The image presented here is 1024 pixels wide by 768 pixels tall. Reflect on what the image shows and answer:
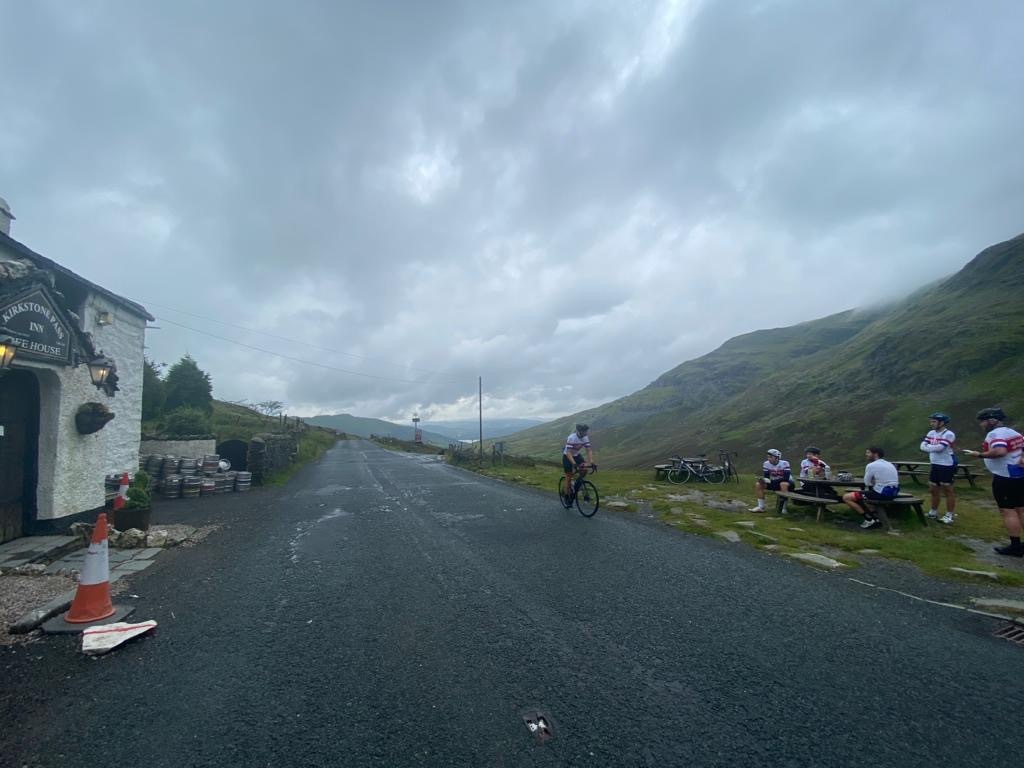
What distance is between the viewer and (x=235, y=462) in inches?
736

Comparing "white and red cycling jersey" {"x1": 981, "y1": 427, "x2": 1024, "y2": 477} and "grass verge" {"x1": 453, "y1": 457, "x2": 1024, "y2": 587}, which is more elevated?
"white and red cycling jersey" {"x1": 981, "y1": 427, "x2": 1024, "y2": 477}

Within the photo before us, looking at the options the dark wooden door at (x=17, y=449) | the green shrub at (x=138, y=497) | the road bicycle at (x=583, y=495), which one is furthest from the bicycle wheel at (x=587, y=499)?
the dark wooden door at (x=17, y=449)

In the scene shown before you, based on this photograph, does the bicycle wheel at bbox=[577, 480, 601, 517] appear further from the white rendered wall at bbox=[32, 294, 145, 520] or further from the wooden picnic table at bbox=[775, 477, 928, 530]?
the white rendered wall at bbox=[32, 294, 145, 520]

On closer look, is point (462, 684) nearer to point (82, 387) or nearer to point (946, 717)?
point (946, 717)

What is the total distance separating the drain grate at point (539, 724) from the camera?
2.88 meters

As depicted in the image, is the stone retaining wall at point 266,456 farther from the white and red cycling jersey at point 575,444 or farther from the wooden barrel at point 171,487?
the white and red cycling jersey at point 575,444

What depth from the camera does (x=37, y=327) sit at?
7152mm

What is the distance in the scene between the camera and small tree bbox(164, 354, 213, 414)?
29.6 meters

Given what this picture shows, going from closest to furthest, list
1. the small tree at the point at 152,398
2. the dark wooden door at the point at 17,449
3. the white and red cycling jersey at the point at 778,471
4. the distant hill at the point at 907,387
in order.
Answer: the dark wooden door at the point at 17,449
the white and red cycling jersey at the point at 778,471
the small tree at the point at 152,398
the distant hill at the point at 907,387

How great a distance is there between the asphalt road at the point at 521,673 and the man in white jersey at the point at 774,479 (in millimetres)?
5298

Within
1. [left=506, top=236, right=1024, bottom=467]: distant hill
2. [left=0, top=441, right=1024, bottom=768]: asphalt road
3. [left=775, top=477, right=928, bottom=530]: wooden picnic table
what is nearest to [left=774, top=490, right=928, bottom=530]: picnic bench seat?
[left=775, top=477, right=928, bottom=530]: wooden picnic table

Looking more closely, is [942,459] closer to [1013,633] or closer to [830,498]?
[830,498]

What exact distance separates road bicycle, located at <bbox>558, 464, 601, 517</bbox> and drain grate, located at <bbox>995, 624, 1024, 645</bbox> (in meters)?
6.44

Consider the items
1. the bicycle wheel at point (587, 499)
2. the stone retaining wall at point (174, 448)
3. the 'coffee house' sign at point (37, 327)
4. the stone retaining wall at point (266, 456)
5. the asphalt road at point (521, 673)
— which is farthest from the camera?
the stone retaining wall at point (266, 456)
